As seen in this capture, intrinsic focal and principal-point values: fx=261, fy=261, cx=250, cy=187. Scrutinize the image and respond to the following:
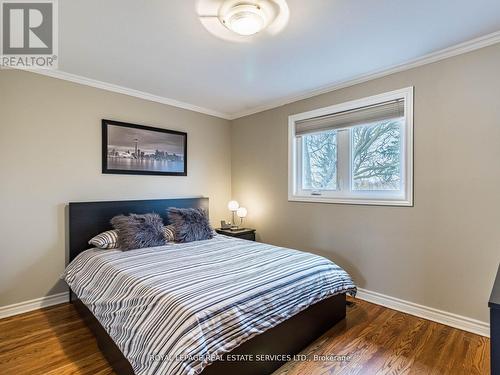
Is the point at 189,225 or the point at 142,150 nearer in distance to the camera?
the point at 189,225

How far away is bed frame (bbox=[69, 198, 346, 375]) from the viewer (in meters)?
1.57

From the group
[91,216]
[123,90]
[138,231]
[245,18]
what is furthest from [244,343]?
[123,90]

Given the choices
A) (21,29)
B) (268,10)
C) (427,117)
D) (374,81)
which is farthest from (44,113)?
(427,117)

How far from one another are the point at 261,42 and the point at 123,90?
6.18ft

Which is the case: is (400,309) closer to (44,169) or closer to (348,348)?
(348,348)

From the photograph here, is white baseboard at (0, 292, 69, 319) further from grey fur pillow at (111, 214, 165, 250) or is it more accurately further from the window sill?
the window sill

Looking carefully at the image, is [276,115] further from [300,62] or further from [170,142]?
[170,142]

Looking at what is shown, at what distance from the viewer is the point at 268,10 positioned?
1743mm

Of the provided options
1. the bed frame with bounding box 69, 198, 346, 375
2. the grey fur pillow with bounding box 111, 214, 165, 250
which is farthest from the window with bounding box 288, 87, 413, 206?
the grey fur pillow with bounding box 111, 214, 165, 250

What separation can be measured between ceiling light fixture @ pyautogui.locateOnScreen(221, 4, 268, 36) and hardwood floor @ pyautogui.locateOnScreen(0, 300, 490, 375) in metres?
2.32

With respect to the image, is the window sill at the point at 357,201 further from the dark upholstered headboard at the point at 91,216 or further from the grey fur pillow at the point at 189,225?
the dark upholstered headboard at the point at 91,216

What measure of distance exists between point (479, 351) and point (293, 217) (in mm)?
2068

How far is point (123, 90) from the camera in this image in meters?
3.13

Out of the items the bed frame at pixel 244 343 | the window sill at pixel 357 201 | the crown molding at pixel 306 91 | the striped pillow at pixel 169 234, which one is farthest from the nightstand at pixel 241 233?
the crown molding at pixel 306 91
